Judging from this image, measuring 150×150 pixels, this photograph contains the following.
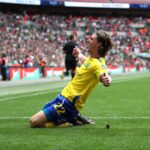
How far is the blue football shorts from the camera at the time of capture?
877 cm

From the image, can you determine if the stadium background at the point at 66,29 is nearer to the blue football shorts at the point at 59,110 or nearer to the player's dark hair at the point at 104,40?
the blue football shorts at the point at 59,110

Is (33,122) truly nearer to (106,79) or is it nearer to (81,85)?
(81,85)

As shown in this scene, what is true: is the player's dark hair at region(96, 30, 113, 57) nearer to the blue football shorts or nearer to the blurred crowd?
the blue football shorts

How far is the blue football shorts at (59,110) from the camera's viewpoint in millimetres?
8773

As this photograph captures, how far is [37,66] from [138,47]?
85.9 feet

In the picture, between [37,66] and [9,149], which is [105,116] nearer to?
[9,149]

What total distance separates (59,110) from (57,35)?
49748 millimetres

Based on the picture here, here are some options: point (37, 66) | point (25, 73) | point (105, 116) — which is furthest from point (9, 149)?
point (37, 66)

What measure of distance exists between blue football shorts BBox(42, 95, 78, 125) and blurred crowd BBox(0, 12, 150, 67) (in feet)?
100

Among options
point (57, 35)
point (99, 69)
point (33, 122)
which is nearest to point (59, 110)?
point (33, 122)

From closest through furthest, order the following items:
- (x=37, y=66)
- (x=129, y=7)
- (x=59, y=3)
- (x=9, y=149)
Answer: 1. (x=9, y=149)
2. (x=37, y=66)
3. (x=59, y=3)
4. (x=129, y=7)

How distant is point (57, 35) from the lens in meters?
58.2

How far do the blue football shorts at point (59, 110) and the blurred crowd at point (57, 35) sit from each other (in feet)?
100

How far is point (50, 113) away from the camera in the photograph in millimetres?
8789
